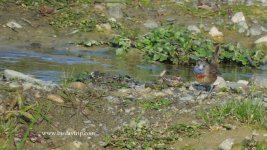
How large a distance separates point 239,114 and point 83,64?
16.2ft

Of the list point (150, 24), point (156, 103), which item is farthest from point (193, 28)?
point (156, 103)

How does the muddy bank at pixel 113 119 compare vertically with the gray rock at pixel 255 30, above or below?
above

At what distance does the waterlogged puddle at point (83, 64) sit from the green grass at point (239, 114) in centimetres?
343

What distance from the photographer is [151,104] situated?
757 centimetres

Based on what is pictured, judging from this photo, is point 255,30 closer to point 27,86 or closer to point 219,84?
point 219,84

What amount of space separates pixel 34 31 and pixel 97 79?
502 centimetres

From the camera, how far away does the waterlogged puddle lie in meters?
10.8

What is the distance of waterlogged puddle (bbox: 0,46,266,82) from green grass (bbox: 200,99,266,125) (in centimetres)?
343

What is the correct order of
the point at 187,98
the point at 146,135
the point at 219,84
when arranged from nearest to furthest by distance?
the point at 146,135 → the point at 187,98 → the point at 219,84

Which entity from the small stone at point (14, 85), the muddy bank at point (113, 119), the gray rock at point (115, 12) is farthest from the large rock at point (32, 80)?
the gray rock at point (115, 12)

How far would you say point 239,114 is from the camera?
23.5 feet

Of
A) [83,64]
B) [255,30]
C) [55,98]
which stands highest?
[55,98]

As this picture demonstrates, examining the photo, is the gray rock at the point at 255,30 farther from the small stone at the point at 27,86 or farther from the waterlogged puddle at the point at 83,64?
the small stone at the point at 27,86

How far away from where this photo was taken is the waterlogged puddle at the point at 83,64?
35.5 feet
